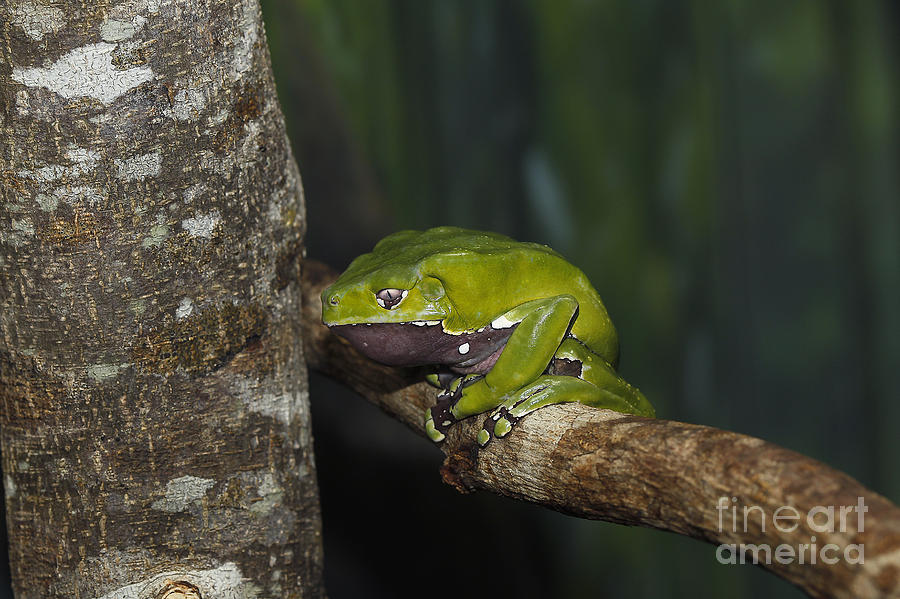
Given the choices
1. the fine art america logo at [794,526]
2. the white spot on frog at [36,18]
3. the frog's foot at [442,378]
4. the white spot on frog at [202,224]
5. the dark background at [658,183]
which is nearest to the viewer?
the fine art america logo at [794,526]

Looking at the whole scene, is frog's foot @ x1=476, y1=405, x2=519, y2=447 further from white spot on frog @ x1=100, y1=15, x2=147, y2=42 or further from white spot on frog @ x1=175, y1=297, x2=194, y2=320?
white spot on frog @ x1=100, y1=15, x2=147, y2=42

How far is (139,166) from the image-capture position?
1296mm

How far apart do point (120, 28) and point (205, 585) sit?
868mm

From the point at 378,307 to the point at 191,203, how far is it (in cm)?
32

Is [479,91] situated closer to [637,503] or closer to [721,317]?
[721,317]

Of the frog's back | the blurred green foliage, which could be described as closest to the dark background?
the blurred green foliage

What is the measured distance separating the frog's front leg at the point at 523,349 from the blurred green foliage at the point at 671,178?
4.83ft

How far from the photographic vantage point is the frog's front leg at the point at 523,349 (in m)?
1.42

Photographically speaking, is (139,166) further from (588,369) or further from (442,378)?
(588,369)

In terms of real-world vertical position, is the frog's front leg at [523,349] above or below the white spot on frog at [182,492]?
above

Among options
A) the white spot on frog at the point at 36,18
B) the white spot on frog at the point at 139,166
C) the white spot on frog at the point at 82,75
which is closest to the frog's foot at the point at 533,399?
the white spot on frog at the point at 139,166

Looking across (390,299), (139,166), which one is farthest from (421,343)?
(139,166)

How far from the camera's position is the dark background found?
2.83 meters

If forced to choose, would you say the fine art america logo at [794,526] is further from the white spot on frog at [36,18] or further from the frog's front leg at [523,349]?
the white spot on frog at [36,18]
